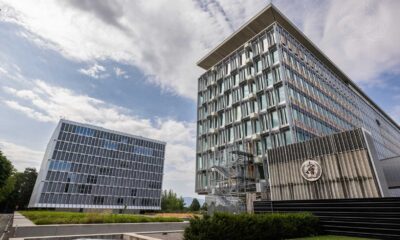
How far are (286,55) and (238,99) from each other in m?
10.4

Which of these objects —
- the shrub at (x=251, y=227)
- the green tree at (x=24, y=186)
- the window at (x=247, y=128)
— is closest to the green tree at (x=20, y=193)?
the green tree at (x=24, y=186)

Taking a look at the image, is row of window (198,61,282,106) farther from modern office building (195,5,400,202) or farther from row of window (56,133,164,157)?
row of window (56,133,164,157)

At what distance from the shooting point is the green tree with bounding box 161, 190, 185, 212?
95613mm

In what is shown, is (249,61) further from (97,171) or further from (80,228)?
(97,171)

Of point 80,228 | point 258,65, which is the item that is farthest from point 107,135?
point 80,228

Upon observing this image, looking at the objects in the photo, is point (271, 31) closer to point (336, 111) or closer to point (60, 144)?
point (336, 111)

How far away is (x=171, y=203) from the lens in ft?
325

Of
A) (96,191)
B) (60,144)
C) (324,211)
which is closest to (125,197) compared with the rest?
(96,191)

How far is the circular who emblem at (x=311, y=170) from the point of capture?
18.5 meters

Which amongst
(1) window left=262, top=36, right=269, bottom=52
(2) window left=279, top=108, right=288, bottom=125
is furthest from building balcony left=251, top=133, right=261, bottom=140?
(1) window left=262, top=36, right=269, bottom=52

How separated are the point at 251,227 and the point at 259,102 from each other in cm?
2603

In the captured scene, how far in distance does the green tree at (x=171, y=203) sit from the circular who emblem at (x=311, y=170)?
83.3m

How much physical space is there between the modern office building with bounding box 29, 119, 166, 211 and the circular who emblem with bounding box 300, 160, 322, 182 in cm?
7766

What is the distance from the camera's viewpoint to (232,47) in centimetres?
4419
